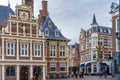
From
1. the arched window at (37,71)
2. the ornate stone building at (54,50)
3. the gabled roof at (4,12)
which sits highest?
the gabled roof at (4,12)

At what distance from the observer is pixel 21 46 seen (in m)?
52.3

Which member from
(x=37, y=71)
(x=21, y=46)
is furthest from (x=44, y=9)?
(x=37, y=71)

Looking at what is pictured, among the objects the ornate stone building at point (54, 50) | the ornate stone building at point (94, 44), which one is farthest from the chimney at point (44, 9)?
the ornate stone building at point (94, 44)

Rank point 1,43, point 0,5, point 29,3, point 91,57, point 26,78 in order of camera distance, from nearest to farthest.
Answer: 1. point 1,43
2. point 26,78
3. point 0,5
4. point 29,3
5. point 91,57

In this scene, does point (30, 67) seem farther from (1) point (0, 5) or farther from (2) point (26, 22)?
(1) point (0, 5)

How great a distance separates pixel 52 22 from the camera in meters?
63.9

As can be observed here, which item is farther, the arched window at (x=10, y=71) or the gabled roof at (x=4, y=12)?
the gabled roof at (x=4, y=12)

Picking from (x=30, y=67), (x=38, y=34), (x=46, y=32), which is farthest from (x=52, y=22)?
(x=30, y=67)

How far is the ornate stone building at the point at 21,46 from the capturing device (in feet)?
164

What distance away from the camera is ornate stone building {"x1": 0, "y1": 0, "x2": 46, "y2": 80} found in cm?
5000

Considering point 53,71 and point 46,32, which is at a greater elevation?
point 46,32

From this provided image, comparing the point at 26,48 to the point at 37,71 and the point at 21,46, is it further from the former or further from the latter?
the point at 37,71

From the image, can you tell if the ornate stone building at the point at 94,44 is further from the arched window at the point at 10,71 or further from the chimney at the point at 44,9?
the arched window at the point at 10,71

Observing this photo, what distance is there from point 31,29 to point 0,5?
27.5 ft
